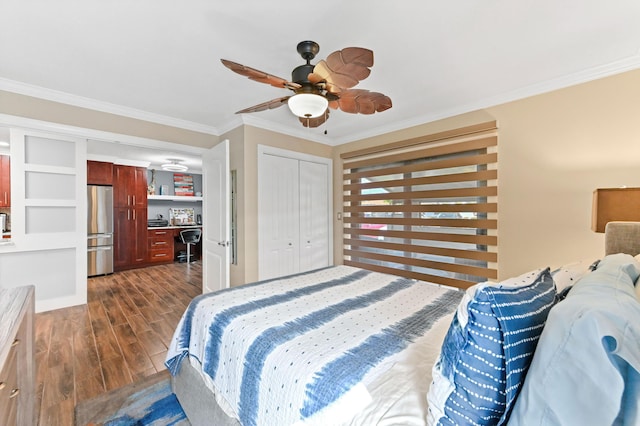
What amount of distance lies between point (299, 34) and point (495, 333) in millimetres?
1912

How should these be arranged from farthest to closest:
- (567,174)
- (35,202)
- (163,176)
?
(163,176) → (35,202) → (567,174)

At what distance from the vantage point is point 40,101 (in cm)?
260

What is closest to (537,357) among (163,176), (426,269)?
(426,269)

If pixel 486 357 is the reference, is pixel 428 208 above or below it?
above

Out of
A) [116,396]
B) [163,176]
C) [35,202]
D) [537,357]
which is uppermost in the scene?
[163,176]

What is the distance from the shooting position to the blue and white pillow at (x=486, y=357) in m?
0.65

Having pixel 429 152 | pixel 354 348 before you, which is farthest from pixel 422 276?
pixel 354 348

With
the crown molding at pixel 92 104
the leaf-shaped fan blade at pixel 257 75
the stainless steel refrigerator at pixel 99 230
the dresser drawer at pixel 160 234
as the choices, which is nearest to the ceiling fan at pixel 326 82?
the leaf-shaped fan blade at pixel 257 75

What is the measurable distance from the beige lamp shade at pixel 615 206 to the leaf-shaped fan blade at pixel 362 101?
151 cm

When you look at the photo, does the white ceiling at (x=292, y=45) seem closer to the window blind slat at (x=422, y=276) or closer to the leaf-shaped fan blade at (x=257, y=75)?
the leaf-shaped fan blade at (x=257, y=75)

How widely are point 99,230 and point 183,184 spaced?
7.78 ft

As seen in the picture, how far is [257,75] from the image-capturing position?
1.53 metres

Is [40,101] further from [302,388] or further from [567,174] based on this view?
[567,174]

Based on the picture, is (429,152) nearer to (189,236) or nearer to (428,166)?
(428,166)
